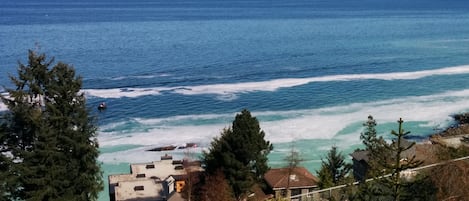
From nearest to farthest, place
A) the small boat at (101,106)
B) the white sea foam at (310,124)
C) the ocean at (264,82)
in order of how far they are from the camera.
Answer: the white sea foam at (310,124), the ocean at (264,82), the small boat at (101,106)

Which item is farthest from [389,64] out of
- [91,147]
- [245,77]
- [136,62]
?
[91,147]

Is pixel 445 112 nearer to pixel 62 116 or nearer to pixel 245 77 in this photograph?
pixel 245 77

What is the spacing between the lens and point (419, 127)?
37.8m

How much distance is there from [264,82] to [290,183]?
83.8 feet

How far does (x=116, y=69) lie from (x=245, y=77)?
536 inches

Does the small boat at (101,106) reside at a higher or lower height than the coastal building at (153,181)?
higher

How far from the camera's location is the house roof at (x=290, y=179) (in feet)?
81.5

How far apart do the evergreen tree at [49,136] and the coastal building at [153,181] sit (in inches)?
185

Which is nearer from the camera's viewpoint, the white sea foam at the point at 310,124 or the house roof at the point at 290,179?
the house roof at the point at 290,179

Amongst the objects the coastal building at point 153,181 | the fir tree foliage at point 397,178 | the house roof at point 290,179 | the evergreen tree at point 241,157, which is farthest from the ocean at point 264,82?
the fir tree foliage at point 397,178

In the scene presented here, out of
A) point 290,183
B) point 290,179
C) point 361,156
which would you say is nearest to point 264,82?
point 361,156

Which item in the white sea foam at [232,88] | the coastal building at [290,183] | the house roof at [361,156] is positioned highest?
the white sea foam at [232,88]

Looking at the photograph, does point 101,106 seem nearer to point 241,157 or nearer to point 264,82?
point 264,82

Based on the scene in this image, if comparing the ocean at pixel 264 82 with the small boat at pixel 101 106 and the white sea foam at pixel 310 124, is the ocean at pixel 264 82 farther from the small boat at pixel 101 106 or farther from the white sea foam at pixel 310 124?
the small boat at pixel 101 106
